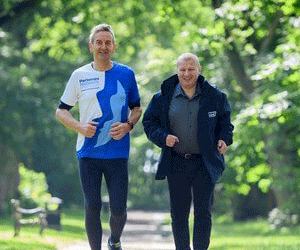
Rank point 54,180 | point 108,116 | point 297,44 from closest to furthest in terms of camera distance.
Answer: point 108,116, point 297,44, point 54,180

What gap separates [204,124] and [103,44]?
1118mm

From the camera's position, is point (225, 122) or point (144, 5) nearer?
point (225, 122)

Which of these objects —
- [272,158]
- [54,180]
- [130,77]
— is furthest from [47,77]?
[130,77]

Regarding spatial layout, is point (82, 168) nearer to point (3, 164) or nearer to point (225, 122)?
point (225, 122)

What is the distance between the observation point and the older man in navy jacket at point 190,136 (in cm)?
895

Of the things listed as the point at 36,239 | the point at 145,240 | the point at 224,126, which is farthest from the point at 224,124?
the point at 145,240

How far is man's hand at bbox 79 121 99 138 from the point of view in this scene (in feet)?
29.1

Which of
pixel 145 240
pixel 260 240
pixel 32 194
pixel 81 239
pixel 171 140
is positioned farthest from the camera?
pixel 32 194

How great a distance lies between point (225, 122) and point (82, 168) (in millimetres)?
1325

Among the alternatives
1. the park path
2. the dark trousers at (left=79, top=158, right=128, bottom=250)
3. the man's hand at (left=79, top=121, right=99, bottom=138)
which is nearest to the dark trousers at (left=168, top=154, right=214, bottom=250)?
the dark trousers at (left=79, top=158, right=128, bottom=250)

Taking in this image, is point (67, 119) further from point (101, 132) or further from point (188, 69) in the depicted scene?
point (188, 69)

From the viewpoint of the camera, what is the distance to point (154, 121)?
30.2 feet

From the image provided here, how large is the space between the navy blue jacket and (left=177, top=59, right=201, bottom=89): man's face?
0.15 metres

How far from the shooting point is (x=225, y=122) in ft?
29.9
